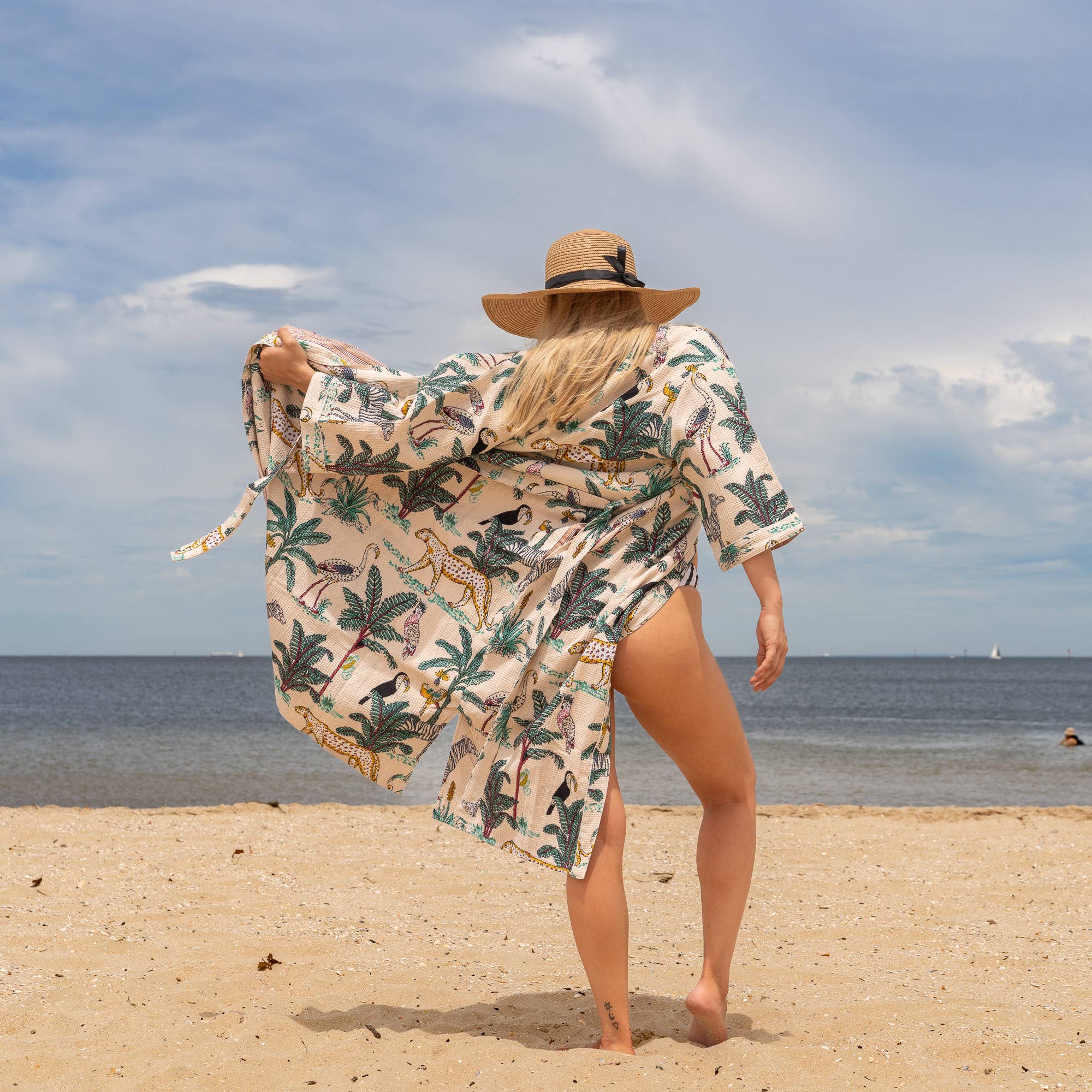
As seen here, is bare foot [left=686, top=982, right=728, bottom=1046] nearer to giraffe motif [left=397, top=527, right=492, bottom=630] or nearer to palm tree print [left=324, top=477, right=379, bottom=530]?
giraffe motif [left=397, top=527, right=492, bottom=630]

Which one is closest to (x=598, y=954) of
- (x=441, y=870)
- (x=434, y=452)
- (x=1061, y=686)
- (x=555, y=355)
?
(x=434, y=452)

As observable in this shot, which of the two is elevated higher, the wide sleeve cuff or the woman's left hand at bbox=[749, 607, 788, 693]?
the wide sleeve cuff

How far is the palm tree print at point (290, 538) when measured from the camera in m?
2.51

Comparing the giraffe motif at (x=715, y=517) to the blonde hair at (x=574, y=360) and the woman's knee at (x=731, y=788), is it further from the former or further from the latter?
the woman's knee at (x=731, y=788)

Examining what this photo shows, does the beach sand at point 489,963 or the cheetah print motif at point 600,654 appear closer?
the cheetah print motif at point 600,654

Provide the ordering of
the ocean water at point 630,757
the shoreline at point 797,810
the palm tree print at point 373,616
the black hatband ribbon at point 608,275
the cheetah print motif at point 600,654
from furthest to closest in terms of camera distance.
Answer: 1. the ocean water at point 630,757
2. the shoreline at point 797,810
3. the palm tree print at point 373,616
4. the black hatband ribbon at point 608,275
5. the cheetah print motif at point 600,654

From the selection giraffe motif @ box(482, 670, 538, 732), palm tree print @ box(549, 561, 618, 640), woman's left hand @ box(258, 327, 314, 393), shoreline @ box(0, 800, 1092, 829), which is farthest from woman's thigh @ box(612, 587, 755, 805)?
shoreline @ box(0, 800, 1092, 829)

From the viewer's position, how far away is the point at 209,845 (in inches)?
214

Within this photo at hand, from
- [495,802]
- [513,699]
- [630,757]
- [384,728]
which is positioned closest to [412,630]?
[384,728]

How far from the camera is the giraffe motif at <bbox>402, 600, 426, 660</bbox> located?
2412 millimetres

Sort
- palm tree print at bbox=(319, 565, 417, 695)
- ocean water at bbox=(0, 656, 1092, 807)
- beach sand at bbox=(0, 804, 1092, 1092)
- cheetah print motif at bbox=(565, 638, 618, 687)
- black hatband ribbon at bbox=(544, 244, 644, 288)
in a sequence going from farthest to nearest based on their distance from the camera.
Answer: ocean water at bbox=(0, 656, 1092, 807) → palm tree print at bbox=(319, 565, 417, 695) → beach sand at bbox=(0, 804, 1092, 1092) → black hatband ribbon at bbox=(544, 244, 644, 288) → cheetah print motif at bbox=(565, 638, 618, 687)

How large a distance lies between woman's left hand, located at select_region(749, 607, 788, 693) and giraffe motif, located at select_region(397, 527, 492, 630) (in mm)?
669

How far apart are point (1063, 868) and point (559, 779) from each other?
14.0 ft

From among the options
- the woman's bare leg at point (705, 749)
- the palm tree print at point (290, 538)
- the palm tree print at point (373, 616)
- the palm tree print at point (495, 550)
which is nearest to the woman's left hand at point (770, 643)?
the woman's bare leg at point (705, 749)
